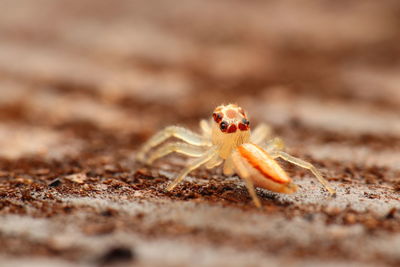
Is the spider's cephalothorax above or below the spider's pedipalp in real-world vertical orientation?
above

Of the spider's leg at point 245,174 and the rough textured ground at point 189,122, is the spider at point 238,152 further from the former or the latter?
the rough textured ground at point 189,122

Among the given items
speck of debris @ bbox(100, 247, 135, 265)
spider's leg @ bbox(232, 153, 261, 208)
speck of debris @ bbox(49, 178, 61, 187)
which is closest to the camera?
speck of debris @ bbox(100, 247, 135, 265)

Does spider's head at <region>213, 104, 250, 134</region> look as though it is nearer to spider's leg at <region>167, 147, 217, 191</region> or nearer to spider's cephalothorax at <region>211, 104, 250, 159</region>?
spider's cephalothorax at <region>211, 104, 250, 159</region>

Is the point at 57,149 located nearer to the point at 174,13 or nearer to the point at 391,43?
the point at 174,13

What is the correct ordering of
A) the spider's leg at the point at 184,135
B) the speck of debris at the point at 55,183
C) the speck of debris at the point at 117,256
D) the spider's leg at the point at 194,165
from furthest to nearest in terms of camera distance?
the spider's leg at the point at 184,135, the speck of debris at the point at 55,183, the spider's leg at the point at 194,165, the speck of debris at the point at 117,256

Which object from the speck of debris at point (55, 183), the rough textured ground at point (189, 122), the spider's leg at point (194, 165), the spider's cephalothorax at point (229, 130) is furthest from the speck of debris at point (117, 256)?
the spider's cephalothorax at point (229, 130)

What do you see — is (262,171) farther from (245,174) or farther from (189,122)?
(189,122)

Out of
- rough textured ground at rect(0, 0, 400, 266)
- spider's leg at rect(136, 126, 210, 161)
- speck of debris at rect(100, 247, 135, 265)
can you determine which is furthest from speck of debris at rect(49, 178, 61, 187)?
speck of debris at rect(100, 247, 135, 265)
